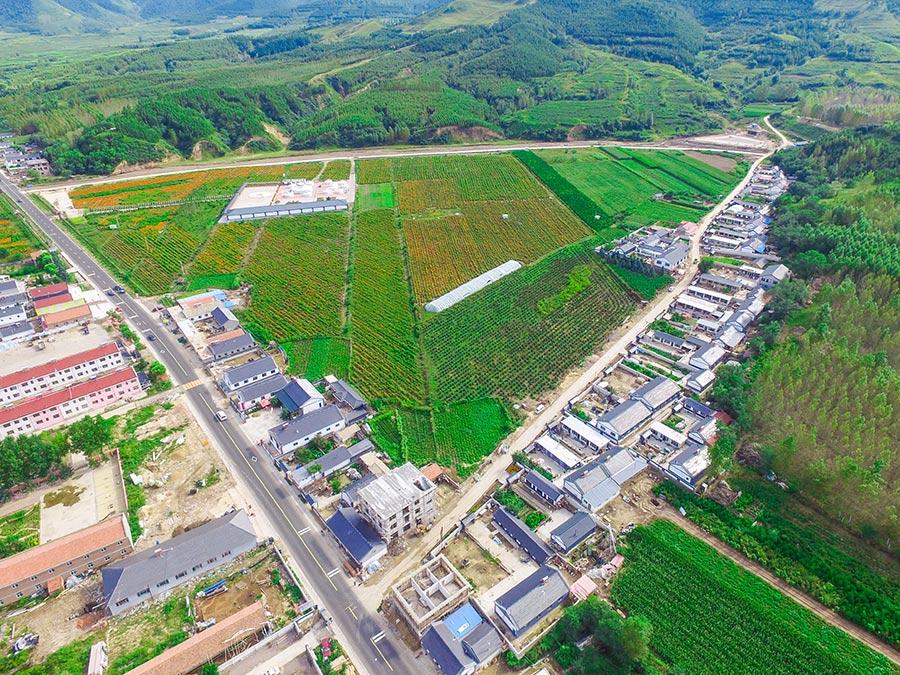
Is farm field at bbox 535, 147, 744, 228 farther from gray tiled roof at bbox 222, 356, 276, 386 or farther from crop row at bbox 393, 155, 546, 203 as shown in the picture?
gray tiled roof at bbox 222, 356, 276, 386

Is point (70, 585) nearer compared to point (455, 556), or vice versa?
point (70, 585)

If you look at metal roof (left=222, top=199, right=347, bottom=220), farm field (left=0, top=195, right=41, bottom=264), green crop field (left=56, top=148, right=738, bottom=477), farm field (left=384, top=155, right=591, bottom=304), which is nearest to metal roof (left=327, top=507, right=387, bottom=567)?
green crop field (left=56, top=148, right=738, bottom=477)

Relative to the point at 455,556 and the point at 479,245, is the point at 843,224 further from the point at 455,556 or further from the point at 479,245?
the point at 455,556

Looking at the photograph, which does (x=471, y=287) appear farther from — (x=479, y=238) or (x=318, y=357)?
(x=318, y=357)

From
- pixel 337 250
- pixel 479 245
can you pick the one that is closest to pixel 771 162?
pixel 479 245

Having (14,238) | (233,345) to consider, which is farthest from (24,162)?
(233,345)
